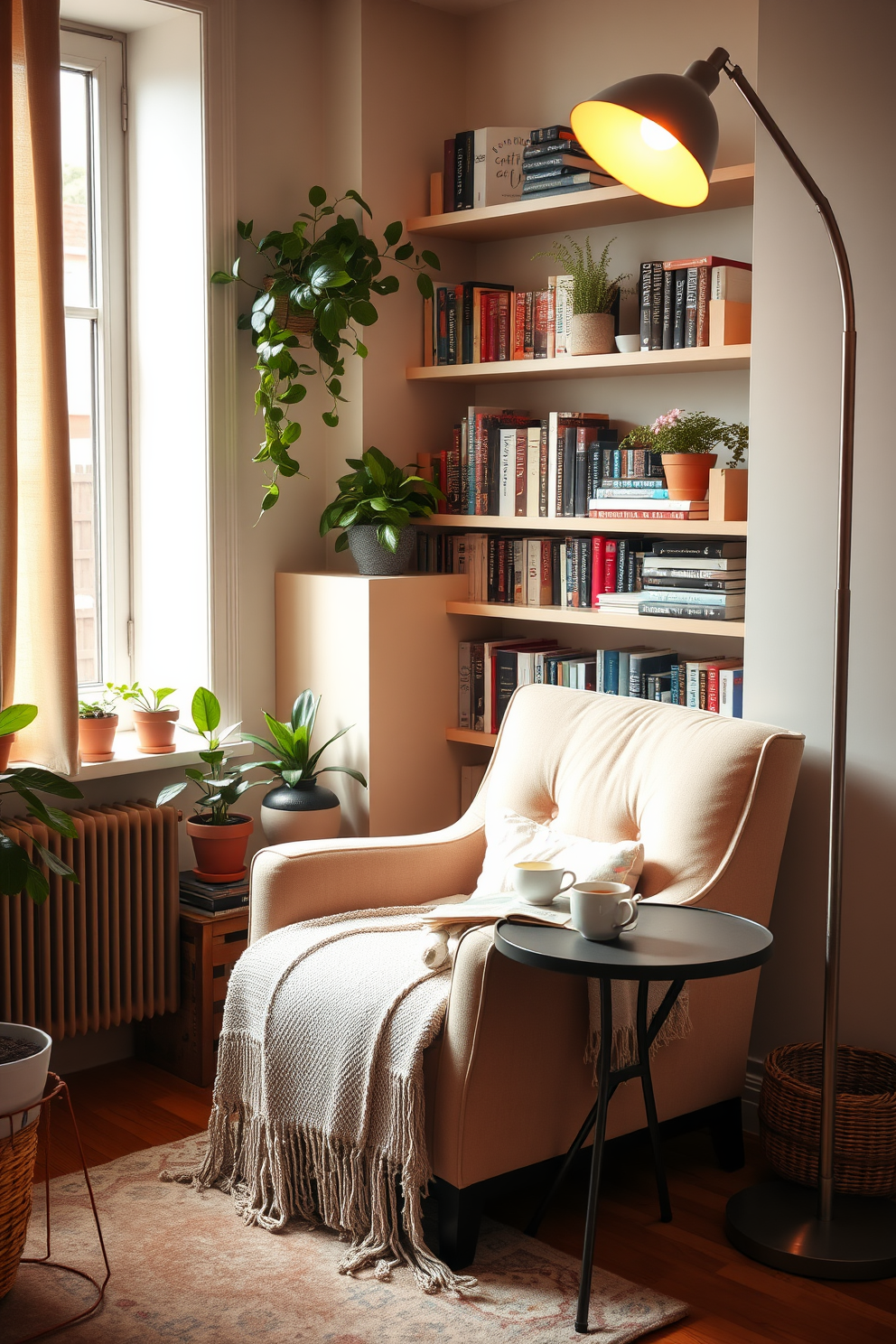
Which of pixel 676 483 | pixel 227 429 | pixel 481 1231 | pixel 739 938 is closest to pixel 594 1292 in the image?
pixel 481 1231

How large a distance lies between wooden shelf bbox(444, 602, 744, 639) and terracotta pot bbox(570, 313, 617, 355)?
0.64 m

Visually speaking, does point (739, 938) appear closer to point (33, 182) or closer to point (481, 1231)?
point (481, 1231)

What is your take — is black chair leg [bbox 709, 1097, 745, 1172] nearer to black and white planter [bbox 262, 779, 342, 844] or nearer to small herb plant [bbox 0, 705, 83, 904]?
black and white planter [bbox 262, 779, 342, 844]

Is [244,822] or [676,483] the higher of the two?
[676,483]

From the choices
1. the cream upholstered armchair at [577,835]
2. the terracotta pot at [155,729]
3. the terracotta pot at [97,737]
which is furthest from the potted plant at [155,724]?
the cream upholstered armchair at [577,835]

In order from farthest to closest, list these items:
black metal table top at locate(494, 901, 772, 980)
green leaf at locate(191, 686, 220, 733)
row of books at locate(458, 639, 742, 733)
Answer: green leaf at locate(191, 686, 220, 733) → row of books at locate(458, 639, 742, 733) → black metal table top at locate(494, 901, 772, 980)

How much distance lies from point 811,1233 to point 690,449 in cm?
165

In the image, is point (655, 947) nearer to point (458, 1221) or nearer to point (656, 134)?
point (458, 1221)

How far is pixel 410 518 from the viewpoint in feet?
11.7

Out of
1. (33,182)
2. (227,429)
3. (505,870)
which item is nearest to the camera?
(505,870)

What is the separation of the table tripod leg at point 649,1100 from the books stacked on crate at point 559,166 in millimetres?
1935

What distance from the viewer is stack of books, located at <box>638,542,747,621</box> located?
305cm

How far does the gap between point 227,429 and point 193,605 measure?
1.50ft

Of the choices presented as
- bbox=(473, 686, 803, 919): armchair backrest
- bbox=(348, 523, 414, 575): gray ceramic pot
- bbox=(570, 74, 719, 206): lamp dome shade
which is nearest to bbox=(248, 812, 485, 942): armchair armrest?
bbox=(473, 686, 803, 919): armchair backrest
